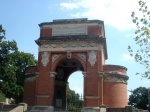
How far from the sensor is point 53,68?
2577cm

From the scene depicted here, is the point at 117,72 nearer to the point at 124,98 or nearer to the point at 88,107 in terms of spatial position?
the point at 124,98

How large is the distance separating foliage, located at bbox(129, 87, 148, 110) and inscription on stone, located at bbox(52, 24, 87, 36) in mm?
29975

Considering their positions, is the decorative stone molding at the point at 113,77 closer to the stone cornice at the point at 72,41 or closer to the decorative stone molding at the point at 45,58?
the stone cornice at the point at 72,41

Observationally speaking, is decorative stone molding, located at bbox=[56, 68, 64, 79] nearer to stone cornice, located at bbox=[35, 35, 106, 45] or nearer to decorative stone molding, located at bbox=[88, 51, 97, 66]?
stone cornice, located at bbox=[35, 35, 106, 45]

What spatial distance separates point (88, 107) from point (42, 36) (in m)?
8.97

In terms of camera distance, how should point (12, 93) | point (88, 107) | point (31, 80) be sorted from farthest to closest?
point (12, 93), point (31, 80), point (88, 107)

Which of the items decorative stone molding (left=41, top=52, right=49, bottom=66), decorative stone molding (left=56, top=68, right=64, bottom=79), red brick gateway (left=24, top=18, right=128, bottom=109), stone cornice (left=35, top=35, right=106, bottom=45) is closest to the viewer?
red brick gateway (left=24, top=18, right=128, bottom=109)

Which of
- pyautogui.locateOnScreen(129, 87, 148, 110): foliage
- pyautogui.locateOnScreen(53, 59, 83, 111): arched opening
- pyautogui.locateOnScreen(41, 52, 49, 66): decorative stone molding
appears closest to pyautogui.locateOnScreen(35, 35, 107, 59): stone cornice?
pyautogui.locateOnScreen(41, 52, 49, 66): decorative stone molding

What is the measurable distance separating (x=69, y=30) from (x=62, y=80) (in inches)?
297

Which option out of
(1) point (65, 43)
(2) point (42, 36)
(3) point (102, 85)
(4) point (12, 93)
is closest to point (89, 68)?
(3) point (102, 85)

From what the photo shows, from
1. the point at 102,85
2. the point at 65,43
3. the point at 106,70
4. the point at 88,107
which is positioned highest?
the point at 65,43

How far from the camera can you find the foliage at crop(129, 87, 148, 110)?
5106cm

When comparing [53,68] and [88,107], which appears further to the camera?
[53,68]

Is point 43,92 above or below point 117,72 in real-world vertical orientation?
below
